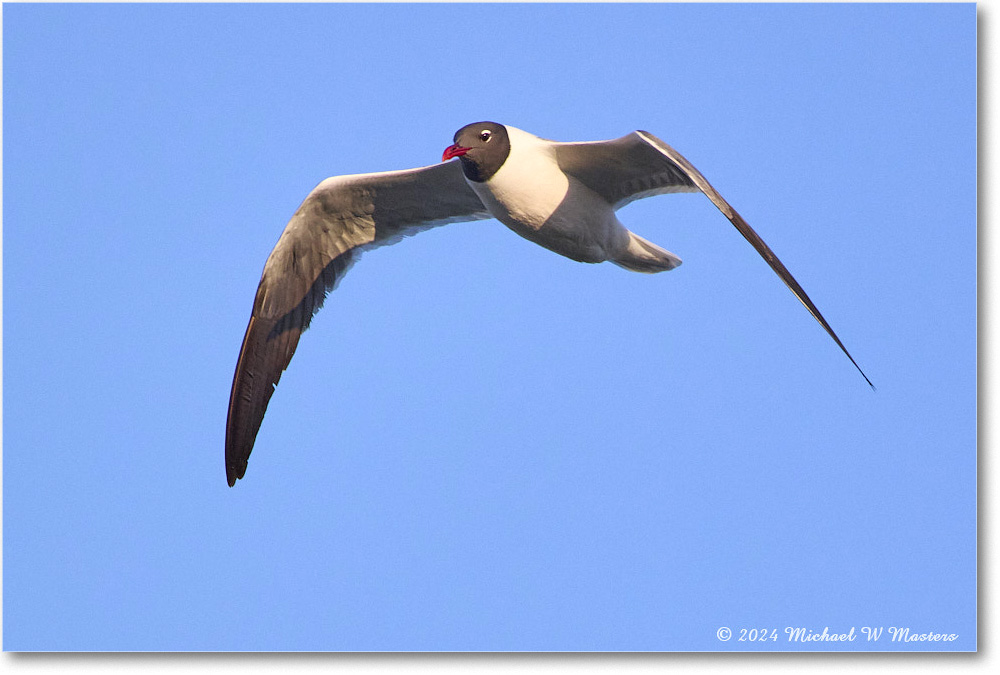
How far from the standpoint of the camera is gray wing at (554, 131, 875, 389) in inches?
148

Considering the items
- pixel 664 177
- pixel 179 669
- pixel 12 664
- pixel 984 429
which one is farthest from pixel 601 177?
pixel 12 664

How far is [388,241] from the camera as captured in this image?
16.0ft

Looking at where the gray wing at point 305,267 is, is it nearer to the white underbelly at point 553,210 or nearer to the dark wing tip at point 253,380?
the dark wing tip at point 253,380

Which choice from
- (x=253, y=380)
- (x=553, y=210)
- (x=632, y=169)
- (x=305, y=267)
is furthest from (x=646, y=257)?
(x=253, y=380)

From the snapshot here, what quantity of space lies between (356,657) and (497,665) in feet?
1.72

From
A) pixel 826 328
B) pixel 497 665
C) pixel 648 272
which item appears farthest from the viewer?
pixel 648 272

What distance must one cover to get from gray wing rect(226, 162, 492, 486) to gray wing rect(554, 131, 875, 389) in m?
0.62

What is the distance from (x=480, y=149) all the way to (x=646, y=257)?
89cm

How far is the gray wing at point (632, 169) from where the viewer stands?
3.76 metres

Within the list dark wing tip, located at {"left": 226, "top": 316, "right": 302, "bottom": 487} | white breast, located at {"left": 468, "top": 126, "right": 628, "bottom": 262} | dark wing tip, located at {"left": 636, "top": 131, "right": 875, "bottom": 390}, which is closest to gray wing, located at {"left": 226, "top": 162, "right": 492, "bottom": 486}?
dark wing tip, located at {"left": 226, "top": 316, "right": 302, "bottom": 487}

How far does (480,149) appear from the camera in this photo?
410 cm

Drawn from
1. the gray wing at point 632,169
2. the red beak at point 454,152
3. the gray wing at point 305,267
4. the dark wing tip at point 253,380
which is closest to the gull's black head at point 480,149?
the red beak at point 454,152

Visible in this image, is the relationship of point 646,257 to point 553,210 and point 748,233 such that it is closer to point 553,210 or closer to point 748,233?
point 553,210

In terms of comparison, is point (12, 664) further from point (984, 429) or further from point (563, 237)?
point (984, 429)
